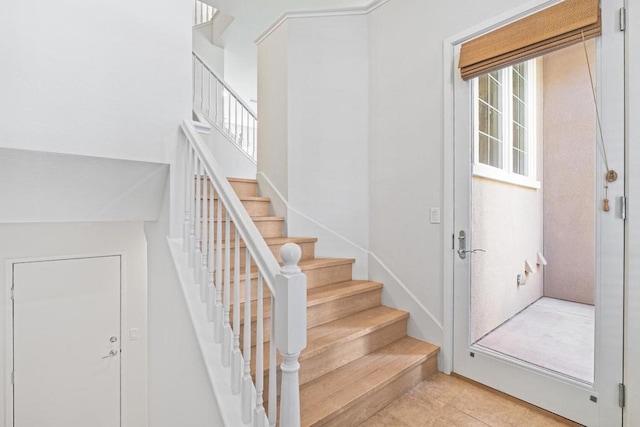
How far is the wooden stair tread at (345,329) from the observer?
74.5 inches

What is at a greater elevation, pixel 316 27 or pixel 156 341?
pixel 316 27

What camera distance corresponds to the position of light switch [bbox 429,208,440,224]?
2.39 m

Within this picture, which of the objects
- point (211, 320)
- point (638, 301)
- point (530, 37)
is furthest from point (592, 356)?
point (211, 320)

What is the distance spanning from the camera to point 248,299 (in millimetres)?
1409

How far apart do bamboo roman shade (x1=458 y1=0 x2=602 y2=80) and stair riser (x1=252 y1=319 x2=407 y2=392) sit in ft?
6.00

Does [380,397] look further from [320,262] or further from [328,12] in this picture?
[328,12]

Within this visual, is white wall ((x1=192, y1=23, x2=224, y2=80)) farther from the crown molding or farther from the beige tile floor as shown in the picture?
the beige tile floor

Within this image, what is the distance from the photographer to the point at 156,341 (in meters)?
2.09

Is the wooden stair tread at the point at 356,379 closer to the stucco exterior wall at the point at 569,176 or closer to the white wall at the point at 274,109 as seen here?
the stucco exterior wall at the point at 569,176

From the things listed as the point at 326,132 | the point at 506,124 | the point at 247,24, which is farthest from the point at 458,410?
the point at 247,24

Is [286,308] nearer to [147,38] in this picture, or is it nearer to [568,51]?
[147,38]

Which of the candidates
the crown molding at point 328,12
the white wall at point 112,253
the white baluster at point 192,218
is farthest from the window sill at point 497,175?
the white wall at point 112,253

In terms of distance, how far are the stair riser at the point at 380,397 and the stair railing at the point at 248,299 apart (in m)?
0.43

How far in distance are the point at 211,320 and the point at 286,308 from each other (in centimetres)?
69
